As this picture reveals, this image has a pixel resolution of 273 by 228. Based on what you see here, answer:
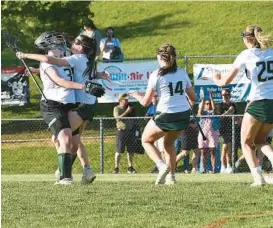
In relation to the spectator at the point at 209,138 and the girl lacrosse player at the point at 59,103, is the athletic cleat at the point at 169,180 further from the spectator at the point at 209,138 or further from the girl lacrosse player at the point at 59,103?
the spectator at the point at 209,138

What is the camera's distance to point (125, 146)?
790 inches

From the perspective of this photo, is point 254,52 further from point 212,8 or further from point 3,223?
point 212,8

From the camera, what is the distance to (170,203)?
977 centimetres

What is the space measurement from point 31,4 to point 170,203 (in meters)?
17.9

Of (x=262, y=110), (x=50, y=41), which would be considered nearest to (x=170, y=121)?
(x=262, y=110)

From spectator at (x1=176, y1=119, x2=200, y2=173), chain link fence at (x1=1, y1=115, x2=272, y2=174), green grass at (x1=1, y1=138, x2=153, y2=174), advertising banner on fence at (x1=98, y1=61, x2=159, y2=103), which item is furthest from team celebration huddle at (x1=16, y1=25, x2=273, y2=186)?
advertising banner on fence at (x1=98, y1=61, x2=159, y2=103)

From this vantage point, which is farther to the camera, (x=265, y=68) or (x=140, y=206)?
(x=265, y=68)

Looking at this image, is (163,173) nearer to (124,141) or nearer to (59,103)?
(59,103)

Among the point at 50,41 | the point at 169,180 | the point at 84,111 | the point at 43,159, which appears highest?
the point at 50,41

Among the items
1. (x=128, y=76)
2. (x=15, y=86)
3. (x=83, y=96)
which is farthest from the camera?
(x=15, y=86)

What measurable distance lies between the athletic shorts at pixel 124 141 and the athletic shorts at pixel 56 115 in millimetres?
7264

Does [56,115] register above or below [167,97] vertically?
below

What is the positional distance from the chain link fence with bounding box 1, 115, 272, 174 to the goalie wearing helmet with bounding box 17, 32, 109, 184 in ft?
17.9

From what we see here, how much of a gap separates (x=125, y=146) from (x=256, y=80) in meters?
9.04
